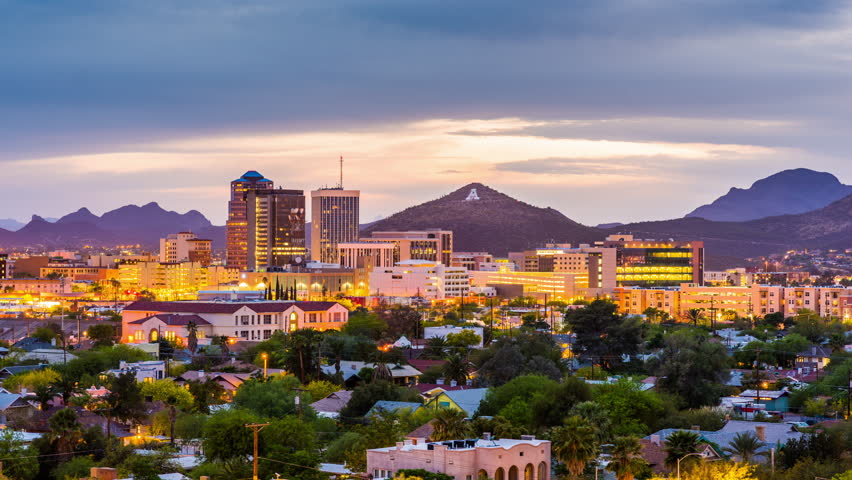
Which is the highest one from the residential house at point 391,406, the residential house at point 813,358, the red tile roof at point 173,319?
the red tile roof at point 173,319

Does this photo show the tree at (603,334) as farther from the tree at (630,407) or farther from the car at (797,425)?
the car at (797,425)

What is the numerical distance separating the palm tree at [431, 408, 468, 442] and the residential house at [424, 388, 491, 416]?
38.5 feet

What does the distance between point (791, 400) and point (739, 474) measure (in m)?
32.1

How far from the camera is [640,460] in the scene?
43.8 metres

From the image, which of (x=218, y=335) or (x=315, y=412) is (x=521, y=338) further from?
(x=218, y=335)

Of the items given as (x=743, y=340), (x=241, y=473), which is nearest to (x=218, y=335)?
(x=743, y=340)

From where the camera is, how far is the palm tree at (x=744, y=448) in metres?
47.2

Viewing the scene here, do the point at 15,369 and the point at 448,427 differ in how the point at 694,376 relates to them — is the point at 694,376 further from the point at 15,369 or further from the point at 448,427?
the point at 15,369

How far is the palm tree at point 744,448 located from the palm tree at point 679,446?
222cm

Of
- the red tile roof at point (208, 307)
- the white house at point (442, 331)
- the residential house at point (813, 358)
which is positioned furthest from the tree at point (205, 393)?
the red tile roof at point (208, 307)

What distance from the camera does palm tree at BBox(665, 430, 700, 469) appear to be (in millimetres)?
44562

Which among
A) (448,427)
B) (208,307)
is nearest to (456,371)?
→ (448,427)

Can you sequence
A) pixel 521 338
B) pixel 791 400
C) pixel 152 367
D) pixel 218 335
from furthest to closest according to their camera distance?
1. pixel 218 335
2. pixel 521 338
3. pixel 152 367
4. pixel 791 400

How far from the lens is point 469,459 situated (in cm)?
4228
